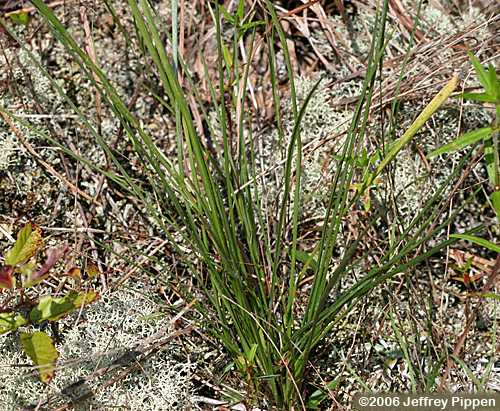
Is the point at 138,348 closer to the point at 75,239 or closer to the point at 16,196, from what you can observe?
the point at 75,239

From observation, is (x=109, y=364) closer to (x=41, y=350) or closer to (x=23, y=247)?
(x=41, y=350)

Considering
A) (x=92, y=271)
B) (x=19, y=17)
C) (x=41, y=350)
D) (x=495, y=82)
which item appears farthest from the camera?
(x=19, y=17)

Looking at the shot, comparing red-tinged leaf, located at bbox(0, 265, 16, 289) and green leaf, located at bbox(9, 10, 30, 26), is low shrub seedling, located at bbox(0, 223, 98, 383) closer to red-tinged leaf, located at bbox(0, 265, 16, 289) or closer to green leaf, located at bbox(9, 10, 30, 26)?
red-tinged leaf, located at bbox(0, 265, 16, 289)

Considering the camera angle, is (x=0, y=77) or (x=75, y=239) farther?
(x=0, y=77)

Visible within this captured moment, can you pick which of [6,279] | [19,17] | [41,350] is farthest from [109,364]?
[19,17]

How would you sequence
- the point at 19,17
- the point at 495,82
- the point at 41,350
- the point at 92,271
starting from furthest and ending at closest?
1. the point at 19,17
2. the point at 92,271
3. the point at 41,350
4. the point at 495,82

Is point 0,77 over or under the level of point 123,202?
over

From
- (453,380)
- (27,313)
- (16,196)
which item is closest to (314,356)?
(453,380)

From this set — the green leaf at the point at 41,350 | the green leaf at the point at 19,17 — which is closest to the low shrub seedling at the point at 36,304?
the green leaf at the point at 41,350
